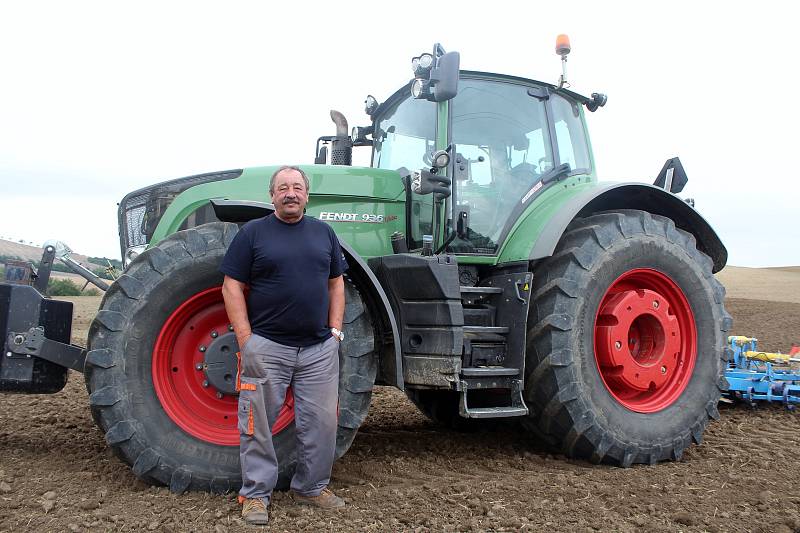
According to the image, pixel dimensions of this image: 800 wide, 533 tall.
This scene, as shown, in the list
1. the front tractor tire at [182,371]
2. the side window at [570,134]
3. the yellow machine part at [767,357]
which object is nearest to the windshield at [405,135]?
the side window at [570,134]

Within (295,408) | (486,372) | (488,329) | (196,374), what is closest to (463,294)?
(488,329)

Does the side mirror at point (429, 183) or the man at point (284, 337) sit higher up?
the side mirror at point (429, 183)

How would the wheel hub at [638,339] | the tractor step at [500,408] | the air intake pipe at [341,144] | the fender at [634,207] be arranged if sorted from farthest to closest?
the air intake pipe at [341,144] → the wheel hub at [638,339] → the fender at [634,207] → the tractor step at [500,408]

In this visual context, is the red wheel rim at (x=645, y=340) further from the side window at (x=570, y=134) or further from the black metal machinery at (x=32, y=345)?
the black metal machinery at (x=32, y=345)

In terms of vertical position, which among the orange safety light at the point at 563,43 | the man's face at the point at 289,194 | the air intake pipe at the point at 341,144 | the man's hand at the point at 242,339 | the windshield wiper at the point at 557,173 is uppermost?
the orange safety light at the point at 563,43

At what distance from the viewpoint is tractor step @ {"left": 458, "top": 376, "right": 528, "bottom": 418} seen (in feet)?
13.0

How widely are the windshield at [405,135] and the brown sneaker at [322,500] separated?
8.03ft

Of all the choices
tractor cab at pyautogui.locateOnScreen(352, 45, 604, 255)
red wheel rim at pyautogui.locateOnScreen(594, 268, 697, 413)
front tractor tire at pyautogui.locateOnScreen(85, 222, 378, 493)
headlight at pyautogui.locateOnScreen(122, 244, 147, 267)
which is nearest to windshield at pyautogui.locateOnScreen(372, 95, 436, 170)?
tractor cab at pyautogui.locateOnScreen(352, 45, 604, 255)

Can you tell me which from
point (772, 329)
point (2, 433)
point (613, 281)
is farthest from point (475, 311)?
point (772, 329)

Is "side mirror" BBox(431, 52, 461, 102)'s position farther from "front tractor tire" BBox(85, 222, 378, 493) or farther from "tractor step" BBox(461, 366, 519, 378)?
"tractor step" BBox(461, 366, 519, 378)

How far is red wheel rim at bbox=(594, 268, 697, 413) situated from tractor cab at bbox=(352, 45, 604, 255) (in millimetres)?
902

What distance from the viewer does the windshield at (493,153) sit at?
181 inches

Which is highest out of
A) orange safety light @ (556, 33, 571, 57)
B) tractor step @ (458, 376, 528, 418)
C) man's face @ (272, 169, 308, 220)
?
orange safety light @ (556, 33, 571, 57)

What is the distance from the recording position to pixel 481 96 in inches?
187
